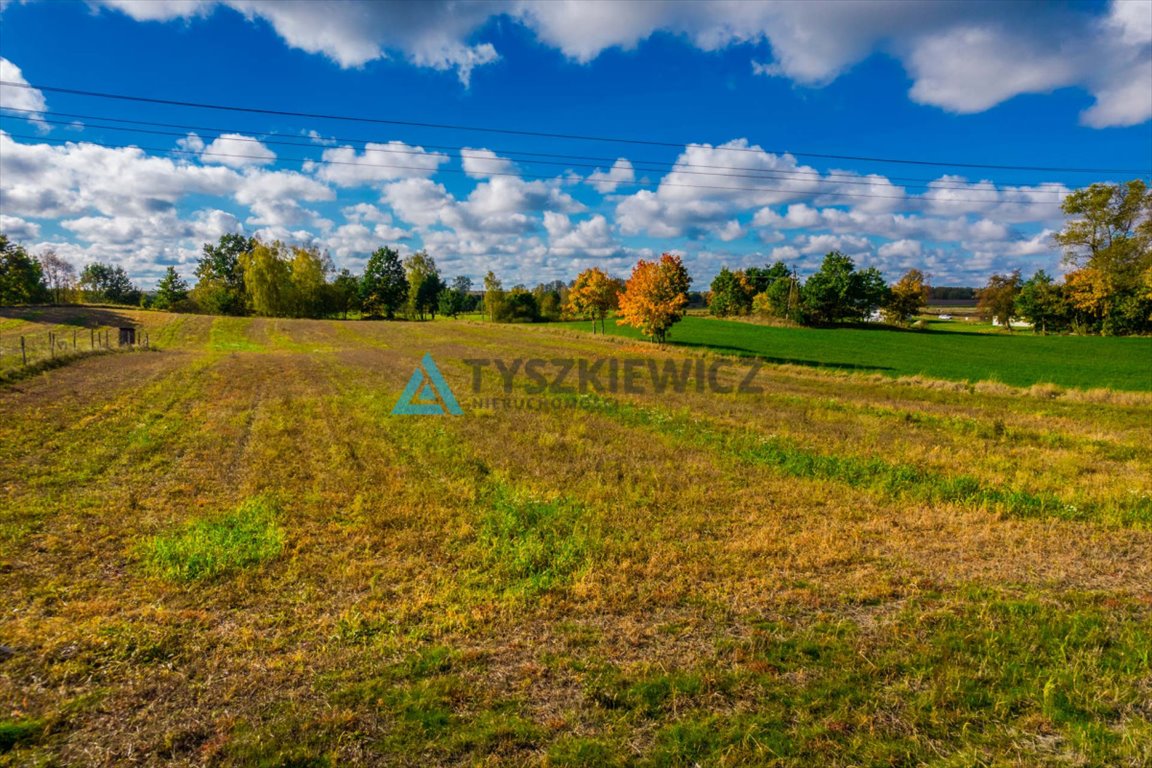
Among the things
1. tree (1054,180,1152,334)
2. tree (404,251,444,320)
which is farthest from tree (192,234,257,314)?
tree (1054,180,1152,334)

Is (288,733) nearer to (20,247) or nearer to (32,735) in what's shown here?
(32,735)

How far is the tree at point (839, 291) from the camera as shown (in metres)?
86.7

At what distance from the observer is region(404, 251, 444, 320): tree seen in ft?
337

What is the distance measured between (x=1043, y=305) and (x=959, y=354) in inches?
1693

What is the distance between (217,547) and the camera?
7684 mm

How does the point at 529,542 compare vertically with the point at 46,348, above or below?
below

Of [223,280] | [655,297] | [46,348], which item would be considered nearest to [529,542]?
[46,348]

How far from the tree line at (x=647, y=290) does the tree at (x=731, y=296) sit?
287mm

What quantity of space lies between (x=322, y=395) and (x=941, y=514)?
21.3 metres

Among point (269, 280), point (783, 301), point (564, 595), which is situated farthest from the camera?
point (783, 301)

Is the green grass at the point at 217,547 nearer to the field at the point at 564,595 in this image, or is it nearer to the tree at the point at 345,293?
the field at the point at 564,595

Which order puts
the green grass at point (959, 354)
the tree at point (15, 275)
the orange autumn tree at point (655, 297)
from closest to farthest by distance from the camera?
1. the green grass at point (959, 354)
2. the orange autumn tree at point (655, 297)
3. the tree at point (15, 275)

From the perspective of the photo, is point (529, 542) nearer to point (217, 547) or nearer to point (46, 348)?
point (217, 547)

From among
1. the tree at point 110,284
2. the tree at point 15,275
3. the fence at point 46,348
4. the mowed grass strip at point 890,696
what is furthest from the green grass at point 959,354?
the tree at point 110,284
